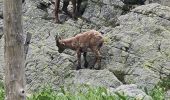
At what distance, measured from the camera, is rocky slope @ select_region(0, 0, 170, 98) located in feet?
54.5

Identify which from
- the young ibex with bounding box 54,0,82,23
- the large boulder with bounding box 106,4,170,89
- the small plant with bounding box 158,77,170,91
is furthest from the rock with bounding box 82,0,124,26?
the small plant with bounding box 158,77,170,91

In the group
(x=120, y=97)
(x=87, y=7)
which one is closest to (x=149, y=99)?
(x=120, y=97)

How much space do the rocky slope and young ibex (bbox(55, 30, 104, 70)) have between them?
0.28 metres

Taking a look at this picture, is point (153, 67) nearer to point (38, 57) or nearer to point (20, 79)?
point (38, 57)

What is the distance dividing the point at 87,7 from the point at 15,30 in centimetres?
1253

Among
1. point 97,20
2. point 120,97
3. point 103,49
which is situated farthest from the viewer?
point 97,20

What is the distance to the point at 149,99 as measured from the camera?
33.0ft

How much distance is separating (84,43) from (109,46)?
938mm

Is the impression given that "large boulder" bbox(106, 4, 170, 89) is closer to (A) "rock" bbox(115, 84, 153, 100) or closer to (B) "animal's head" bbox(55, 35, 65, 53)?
(B) "animal's head" bbox(55, 35, 65, 53)

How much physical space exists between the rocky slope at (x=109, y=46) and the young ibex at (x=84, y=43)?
10.9 inches

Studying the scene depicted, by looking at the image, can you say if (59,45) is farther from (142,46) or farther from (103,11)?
(103,11)

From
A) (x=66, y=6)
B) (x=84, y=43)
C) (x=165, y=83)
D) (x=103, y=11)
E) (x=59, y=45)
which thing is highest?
(x=66, y=6)

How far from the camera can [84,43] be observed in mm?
17562

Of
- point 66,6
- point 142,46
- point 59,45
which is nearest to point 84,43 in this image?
point 59,45
